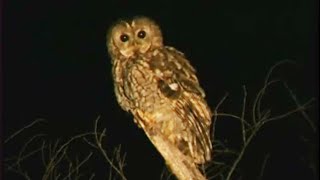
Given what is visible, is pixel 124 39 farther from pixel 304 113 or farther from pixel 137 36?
pixel 304 113

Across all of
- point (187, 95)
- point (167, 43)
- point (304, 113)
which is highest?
point (167, 43)

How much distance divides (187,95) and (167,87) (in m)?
0.05

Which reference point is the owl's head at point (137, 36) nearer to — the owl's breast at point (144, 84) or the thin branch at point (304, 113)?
the owl's breast at point (144, 84)

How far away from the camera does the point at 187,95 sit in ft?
4.77

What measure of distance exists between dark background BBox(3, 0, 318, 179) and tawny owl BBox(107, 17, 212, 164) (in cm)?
3

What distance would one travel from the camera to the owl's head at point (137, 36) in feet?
4.74

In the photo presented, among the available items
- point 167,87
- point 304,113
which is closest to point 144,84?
point 167,87

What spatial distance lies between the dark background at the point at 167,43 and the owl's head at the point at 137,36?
2 cm

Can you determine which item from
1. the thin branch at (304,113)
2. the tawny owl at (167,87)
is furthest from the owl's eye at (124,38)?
the thin branch at (304,113)

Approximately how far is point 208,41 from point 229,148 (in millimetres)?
246

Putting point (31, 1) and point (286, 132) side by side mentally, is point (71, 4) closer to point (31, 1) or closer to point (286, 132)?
point (31, 1)

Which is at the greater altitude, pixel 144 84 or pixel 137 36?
pixel 137 36

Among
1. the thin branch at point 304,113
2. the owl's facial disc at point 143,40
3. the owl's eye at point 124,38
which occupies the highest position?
the owl's eye at point 124,38

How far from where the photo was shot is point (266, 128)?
1.41 m
